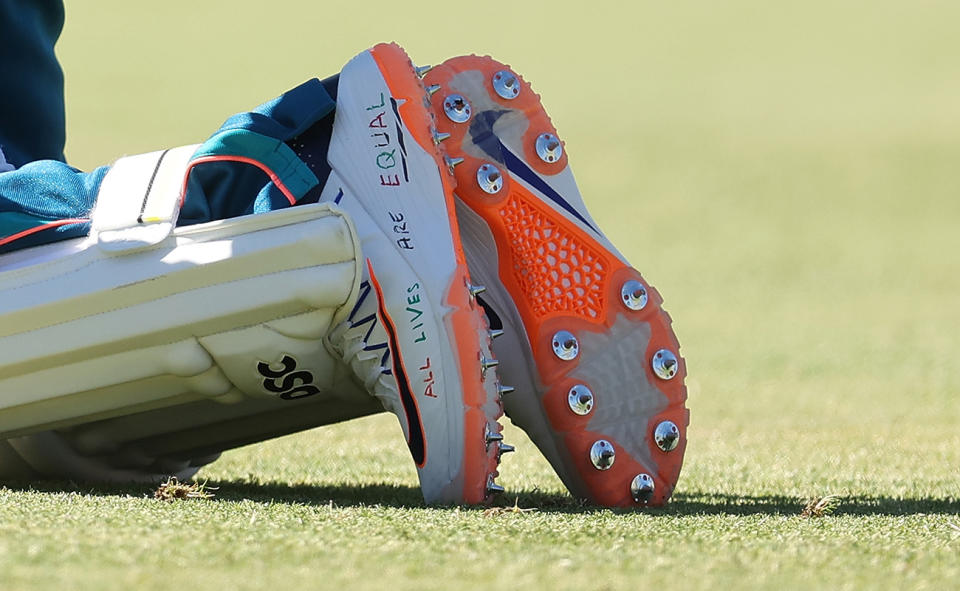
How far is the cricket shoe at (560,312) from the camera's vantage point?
5.50ft

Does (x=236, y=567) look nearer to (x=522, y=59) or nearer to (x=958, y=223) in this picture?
(x=958, y=223)

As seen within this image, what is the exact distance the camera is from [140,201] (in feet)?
5.05

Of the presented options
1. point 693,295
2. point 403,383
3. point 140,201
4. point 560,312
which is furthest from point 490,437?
point 693,295

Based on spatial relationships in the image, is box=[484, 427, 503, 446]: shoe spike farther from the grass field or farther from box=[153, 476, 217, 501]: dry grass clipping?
box=[153, 476, 217, 501]: dry grass clipping

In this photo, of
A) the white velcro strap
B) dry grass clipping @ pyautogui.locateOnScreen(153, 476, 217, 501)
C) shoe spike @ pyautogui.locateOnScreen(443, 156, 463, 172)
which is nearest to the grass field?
dry grass clipping @ pyautogui.locateOnScreen(153, 476, 217, 501)

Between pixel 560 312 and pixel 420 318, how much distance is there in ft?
0.76

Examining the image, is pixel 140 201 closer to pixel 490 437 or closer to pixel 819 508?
pixel 490 437

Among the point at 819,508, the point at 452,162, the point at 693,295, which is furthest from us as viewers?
the point at 693,295

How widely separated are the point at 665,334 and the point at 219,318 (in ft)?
1.81

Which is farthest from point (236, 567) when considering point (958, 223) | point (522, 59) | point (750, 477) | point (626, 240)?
point (522, 59)

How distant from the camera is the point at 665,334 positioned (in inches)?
67.7

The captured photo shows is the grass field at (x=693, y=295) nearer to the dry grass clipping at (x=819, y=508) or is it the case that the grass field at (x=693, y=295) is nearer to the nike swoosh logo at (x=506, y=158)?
the dry grass clipping at (x=819, y=508)

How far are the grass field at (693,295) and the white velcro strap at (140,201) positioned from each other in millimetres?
282

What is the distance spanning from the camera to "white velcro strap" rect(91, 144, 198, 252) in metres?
1.51
